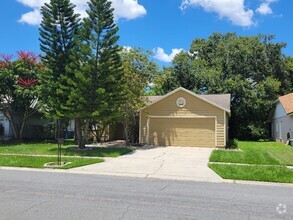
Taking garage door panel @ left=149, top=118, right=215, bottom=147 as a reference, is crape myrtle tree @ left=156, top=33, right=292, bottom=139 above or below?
above

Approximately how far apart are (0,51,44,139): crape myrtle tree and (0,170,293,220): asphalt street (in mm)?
14014

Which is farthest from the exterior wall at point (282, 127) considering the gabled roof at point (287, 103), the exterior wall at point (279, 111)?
the gabled roof at point (287, 103)

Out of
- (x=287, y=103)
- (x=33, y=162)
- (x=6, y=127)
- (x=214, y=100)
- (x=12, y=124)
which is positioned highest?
(x=214, y=100)

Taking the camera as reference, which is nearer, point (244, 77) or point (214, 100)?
point (214, 100)

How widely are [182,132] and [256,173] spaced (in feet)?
41.3

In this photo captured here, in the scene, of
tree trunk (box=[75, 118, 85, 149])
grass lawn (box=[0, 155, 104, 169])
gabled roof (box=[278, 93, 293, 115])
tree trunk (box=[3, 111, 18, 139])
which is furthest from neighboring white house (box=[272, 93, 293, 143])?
tree trunk (box=[3, 111, 18, 139])

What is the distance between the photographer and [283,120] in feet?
92.0

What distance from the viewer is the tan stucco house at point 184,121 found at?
23156 millimetres

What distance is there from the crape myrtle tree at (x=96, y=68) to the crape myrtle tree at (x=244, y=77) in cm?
1541

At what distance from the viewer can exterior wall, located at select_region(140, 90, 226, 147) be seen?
2303cm

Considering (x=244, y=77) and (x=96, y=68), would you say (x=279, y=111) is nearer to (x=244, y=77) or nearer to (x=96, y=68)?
(x=244, y=77)

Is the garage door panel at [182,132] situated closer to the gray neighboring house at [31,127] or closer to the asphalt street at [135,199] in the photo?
the gray neighboring house at [31,127]

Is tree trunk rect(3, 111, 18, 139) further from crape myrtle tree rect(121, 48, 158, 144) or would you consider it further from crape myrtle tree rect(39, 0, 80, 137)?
crape myrtle tree rect(121, 48, 158, 144)

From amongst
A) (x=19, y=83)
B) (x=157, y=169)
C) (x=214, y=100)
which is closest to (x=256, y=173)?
(x=157, y=169)
